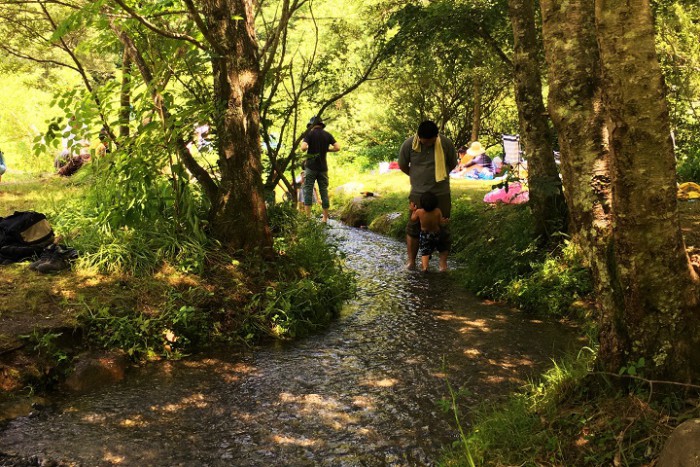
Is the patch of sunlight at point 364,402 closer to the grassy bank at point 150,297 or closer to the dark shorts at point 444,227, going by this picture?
the grassy bank at point 150,297

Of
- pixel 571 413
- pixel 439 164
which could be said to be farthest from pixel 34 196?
pixel 571 413

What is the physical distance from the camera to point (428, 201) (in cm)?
788

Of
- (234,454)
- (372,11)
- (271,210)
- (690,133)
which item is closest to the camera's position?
(234,454)

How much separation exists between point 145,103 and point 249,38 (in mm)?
1216

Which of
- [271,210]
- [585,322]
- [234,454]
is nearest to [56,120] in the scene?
[271,210]

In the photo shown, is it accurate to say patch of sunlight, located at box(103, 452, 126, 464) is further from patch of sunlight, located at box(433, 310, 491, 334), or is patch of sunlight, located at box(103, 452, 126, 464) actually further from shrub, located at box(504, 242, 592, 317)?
shrub, located at box(504, 242, 592, 317)

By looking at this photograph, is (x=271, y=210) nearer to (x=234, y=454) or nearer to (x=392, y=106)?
(x=234, y=454)

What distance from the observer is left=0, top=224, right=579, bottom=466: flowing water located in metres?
3.48

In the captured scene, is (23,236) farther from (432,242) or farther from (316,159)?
(316,159)

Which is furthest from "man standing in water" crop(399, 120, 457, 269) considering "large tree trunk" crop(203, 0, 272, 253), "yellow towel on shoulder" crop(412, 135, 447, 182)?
"large tree trunk" crop(203, 0, 272, 253)

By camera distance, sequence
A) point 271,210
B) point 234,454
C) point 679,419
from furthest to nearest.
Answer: point 271,210 < point 234,454 < point 679,419

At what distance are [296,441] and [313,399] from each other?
621mm

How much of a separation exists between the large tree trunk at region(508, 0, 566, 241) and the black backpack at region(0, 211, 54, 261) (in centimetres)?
542

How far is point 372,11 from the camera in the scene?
15117mm
